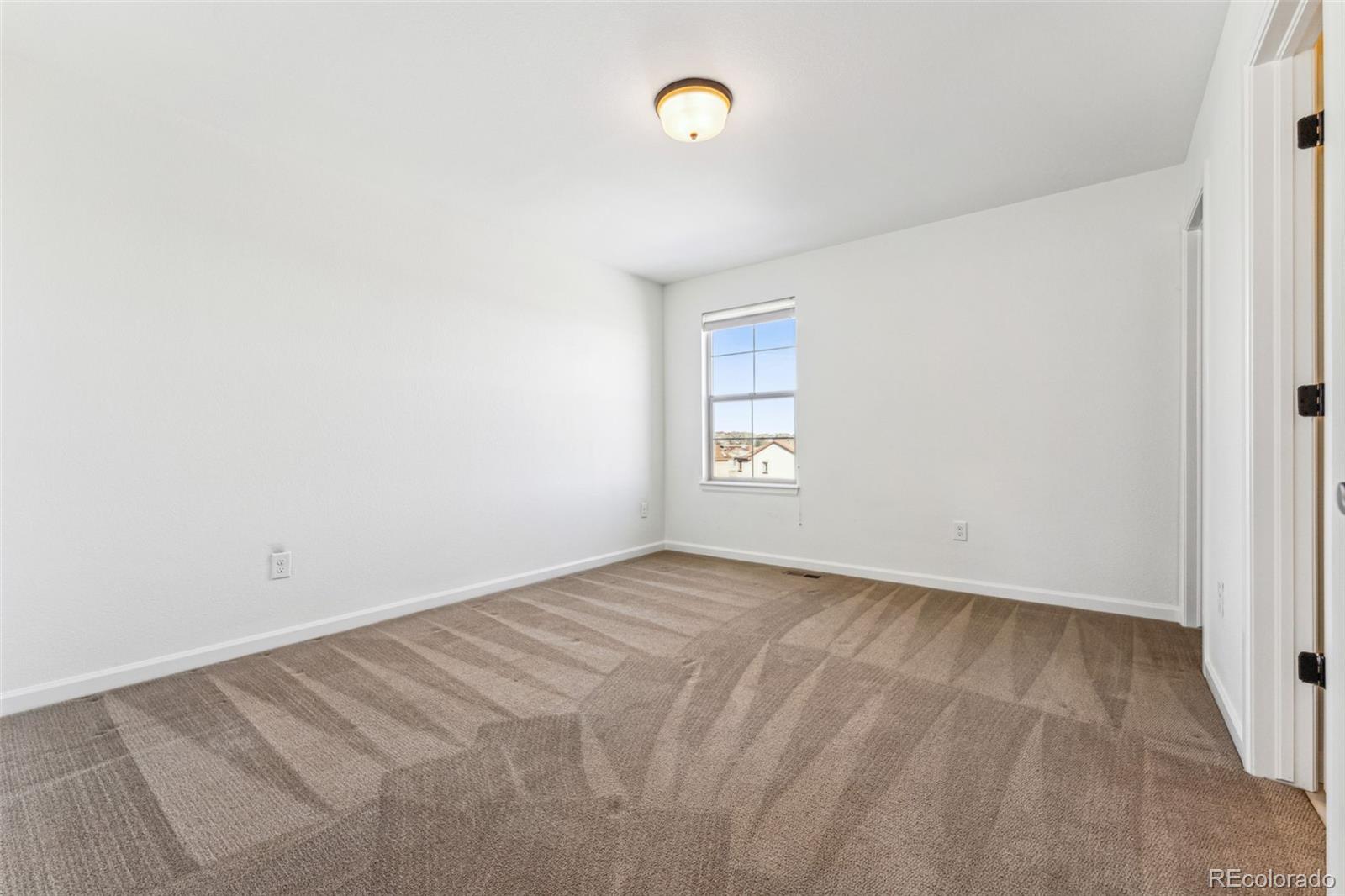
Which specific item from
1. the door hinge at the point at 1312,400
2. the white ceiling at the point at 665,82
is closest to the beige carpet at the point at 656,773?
the door hinge at the point at 1312,400

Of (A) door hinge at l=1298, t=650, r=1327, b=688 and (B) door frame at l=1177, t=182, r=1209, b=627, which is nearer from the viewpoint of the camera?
(A) door hinge at l=1298, t=650, r=1327, b=688

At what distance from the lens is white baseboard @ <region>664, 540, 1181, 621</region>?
318 cm

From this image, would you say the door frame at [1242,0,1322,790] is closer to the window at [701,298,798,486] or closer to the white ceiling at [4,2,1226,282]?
the white ceiling at [4,2,1226,282]

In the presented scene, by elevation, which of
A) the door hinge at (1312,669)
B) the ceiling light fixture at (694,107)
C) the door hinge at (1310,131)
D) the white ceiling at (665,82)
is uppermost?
the white ceiling at (665,82)

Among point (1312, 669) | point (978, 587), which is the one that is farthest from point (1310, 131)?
point (978, 587)

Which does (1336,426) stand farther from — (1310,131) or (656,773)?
(656,773)

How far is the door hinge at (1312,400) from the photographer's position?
5.08 feet

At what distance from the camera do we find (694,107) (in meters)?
2.35

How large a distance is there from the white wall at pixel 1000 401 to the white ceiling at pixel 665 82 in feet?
1.48

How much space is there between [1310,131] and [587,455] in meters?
3.99

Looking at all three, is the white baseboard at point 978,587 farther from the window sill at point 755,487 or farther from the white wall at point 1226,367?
the white wall at point 1226,367

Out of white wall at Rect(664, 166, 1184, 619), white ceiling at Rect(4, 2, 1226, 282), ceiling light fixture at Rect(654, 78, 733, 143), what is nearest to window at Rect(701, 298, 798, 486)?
white wall at Rect(664, 166, 1184, 619)

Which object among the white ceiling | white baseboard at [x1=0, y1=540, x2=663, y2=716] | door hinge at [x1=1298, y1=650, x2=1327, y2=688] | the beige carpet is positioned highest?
the white ceiling

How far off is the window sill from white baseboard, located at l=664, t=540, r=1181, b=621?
0.51 m
